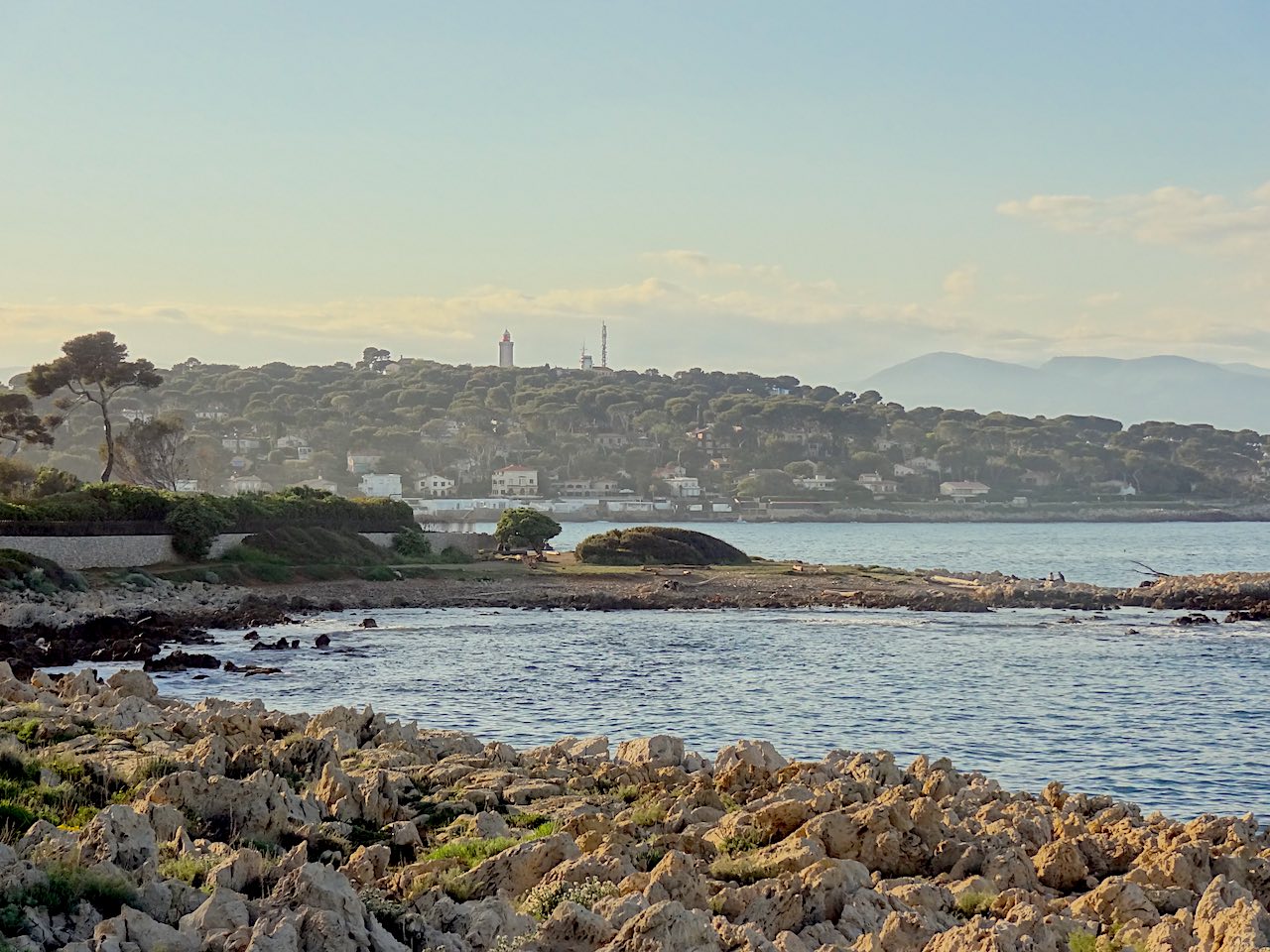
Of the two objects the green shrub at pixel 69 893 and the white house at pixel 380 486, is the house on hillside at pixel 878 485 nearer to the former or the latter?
the white house at pixel 380 486

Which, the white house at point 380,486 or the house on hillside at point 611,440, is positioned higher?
the house on hillside at point 611,440

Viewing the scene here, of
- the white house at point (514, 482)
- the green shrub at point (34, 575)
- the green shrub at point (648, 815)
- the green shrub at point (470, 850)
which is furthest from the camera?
the white house at point (514, 482)

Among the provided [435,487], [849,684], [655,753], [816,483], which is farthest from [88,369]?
[816,483]

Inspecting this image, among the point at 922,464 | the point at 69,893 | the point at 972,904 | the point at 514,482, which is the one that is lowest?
the point at 972,904

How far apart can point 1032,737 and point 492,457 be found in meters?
161

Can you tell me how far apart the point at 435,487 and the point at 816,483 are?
45.0 metres

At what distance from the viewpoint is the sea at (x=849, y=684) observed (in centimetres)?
2286

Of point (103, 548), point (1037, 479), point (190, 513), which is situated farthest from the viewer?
point (1037, 479)

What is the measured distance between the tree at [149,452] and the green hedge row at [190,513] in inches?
568

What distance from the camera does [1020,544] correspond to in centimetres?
11988

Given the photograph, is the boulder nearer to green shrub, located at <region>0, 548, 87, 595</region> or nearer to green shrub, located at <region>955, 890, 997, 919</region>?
green shrub, located at <region>955, 890, 997, 919</region>

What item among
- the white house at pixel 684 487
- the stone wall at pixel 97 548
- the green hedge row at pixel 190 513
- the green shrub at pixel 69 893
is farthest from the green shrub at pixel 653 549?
the white house at pixel 684 487

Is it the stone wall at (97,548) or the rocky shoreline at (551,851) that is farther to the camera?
the stone wall at (97,548)

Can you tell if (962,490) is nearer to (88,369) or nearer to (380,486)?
(380,486)
